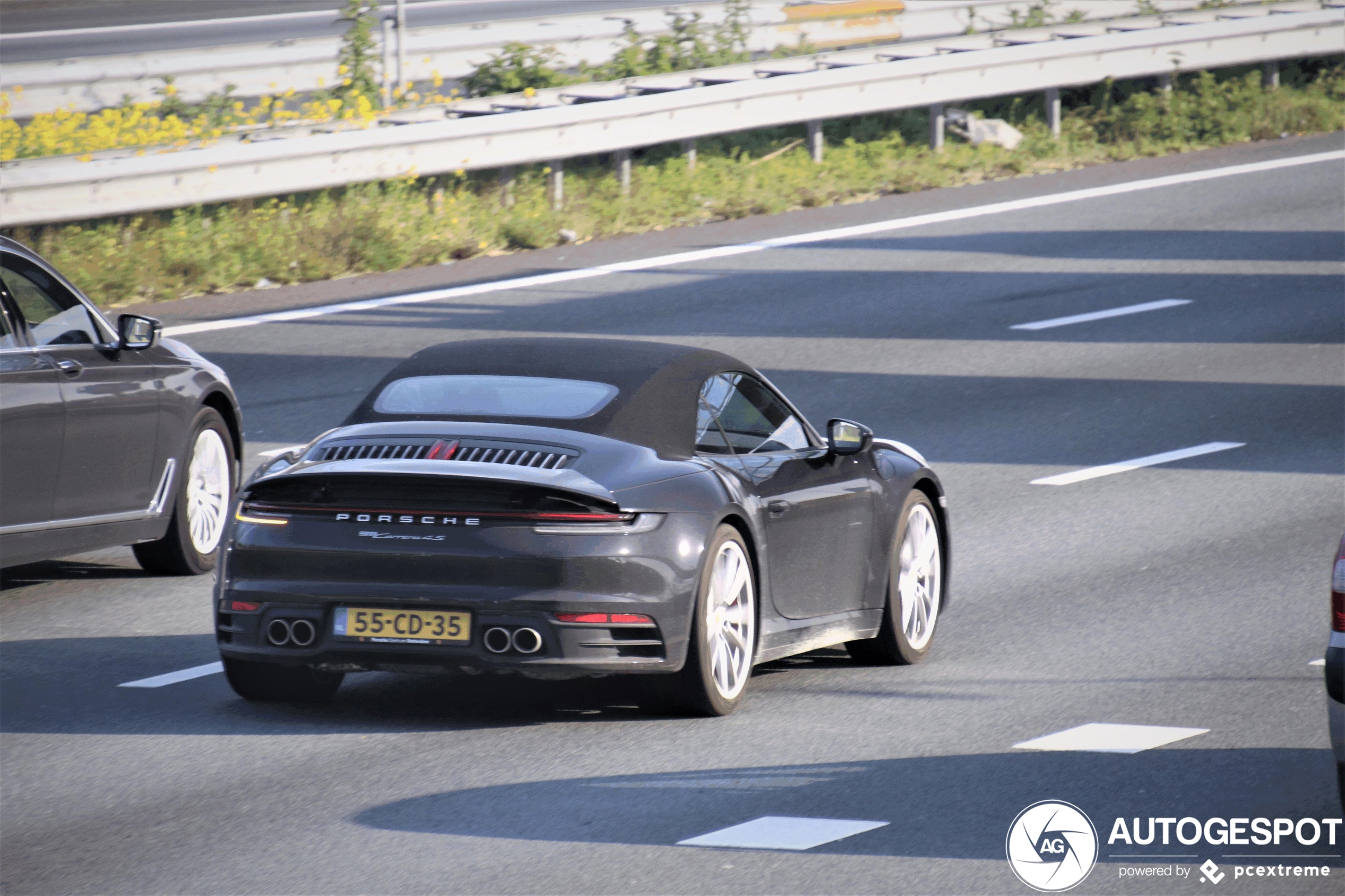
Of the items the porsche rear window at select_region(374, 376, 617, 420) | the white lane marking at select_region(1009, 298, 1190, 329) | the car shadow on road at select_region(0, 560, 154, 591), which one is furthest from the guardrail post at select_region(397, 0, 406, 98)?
the porsche rear window at select_region(374, 376, 617, 420)

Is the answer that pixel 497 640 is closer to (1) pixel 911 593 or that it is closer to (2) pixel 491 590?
(2) pixel 491 590

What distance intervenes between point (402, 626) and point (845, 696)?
5.92ft

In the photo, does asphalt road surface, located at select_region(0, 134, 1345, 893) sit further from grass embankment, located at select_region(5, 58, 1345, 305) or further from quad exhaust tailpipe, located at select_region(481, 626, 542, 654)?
grass embankment, located at select_region(5, 58, 1345, 305)

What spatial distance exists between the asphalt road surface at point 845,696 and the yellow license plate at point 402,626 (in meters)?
0.35

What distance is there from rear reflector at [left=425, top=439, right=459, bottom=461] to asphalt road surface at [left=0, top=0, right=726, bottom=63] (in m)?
26.2

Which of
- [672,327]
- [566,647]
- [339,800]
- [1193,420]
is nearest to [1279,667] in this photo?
[566,647]

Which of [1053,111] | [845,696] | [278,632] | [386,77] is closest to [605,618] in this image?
[278,632]

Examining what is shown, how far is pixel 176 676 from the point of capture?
8.20 meters

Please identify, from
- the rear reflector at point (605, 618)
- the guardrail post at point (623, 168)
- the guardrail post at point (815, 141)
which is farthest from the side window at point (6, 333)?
the guardrail post at point (815, 141)

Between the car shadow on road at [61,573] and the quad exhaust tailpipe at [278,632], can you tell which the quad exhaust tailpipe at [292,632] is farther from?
the car shadow on road at [61,573]

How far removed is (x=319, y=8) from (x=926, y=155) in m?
22.0

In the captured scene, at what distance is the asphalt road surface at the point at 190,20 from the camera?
3462 centimetres

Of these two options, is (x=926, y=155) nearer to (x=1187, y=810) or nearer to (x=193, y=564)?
(x=193, y=564)

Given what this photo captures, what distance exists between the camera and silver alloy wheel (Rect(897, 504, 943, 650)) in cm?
876
